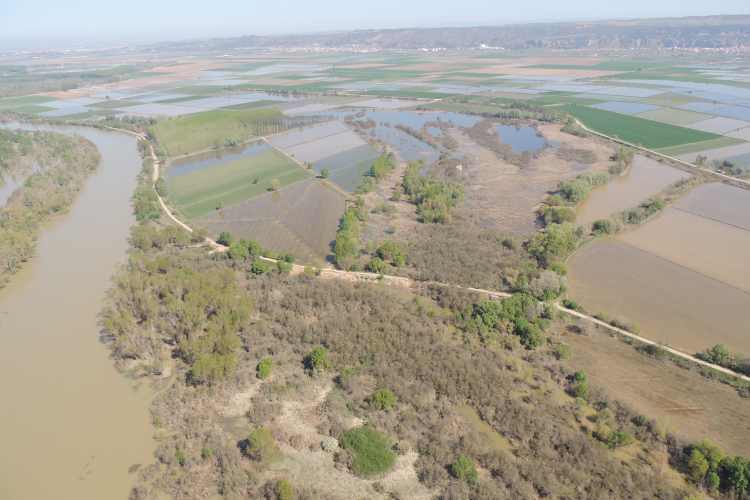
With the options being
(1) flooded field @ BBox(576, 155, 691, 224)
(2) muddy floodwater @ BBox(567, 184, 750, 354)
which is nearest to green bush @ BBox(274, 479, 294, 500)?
(2) muddy floodwater @ BBox(567, 184, 750, 354)

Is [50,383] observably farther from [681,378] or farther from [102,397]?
[681,378]

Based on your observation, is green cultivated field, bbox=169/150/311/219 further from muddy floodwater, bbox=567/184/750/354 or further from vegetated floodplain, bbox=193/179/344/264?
muddy floodwater, bbox=567/184/750/354

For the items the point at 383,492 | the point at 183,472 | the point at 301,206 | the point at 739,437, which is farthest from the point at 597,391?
the point at 301,206

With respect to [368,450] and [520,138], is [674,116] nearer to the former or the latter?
[520,138]

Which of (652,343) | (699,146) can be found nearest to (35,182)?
(652,343)

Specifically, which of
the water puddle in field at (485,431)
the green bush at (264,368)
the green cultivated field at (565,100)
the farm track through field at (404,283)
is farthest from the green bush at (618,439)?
the green cultivated field at (565,100)

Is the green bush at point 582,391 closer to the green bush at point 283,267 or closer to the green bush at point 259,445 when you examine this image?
the green bush at point 259,445
